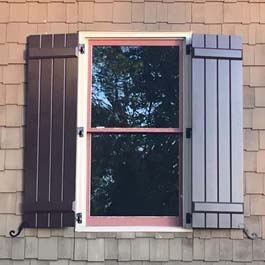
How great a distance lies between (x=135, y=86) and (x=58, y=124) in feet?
2.02

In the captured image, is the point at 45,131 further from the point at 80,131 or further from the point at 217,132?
the point at 217,132

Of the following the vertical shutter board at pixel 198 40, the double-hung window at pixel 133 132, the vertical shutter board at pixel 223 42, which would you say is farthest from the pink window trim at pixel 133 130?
the vertical shutter board at pixel 223 42

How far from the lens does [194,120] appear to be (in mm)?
5008

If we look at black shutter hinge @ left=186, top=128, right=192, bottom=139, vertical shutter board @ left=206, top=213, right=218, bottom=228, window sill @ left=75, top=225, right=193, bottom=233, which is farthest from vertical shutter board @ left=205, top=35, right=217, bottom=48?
window sill @ left=75, top=225, right=193, bottom=233

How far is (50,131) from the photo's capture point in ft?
16.5

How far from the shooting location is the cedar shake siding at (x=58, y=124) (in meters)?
4.94

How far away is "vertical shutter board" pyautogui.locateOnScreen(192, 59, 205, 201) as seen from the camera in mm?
4934

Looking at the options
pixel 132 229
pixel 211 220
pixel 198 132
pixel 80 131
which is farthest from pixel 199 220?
pixel 80 131

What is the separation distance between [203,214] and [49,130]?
120cm

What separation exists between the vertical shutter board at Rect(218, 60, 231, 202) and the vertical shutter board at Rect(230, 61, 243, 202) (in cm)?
3

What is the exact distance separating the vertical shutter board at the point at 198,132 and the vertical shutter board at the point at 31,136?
109 centimetres

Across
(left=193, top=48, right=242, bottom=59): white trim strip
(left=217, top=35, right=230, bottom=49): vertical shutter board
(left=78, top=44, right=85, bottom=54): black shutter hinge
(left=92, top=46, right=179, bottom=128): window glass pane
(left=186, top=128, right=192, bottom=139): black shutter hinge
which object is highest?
(left=217, top=35, right=230, bottom=49): vertical shutter board

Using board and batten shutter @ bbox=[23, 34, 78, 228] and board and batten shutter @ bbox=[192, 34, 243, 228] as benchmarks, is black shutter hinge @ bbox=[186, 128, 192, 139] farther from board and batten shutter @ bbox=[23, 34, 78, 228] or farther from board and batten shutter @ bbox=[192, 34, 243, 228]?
board and batten shutter @ bbox=[23, 34, 78, 228]

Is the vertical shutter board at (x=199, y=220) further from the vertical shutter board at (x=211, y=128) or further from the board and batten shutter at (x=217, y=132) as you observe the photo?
the vertical shutter board at (x=211, y=128)
